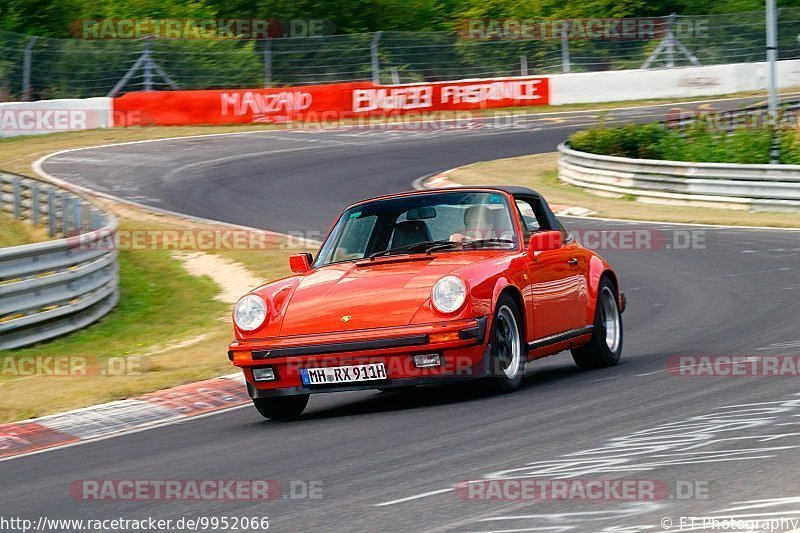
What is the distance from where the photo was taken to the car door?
30.1 ft

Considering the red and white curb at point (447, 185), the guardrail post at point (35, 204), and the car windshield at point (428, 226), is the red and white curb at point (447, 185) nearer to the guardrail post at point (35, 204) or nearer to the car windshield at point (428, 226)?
the guardrail post at point (35, 204)

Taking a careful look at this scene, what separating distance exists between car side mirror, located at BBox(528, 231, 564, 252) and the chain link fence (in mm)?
29478

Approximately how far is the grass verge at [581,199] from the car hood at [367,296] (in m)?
12.8

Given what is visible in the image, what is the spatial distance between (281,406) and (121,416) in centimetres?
126

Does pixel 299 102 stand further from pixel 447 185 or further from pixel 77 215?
pixel 77 215

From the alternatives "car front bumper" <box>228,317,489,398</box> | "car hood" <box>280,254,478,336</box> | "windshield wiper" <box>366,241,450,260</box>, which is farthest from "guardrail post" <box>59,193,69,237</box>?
"car front bumper" <box>228,317,489,398</box>

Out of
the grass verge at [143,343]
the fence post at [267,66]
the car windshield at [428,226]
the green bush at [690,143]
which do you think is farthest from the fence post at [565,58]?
the car windshield at [428,226]

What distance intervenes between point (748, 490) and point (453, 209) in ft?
14.2

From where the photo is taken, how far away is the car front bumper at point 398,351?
809 cm

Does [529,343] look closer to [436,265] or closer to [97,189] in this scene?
[436,265]

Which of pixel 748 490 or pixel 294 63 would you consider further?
pixel 294 63

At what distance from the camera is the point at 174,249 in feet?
64.4

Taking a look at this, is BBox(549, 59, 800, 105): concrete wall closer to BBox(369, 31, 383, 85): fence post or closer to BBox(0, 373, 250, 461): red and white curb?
BBox(369, 31, 383, 85): fence post

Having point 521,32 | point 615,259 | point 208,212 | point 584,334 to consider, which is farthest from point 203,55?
point 584,334
